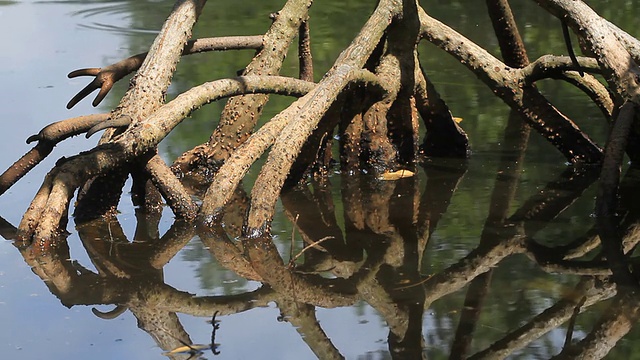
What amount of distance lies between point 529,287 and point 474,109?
434 centimetres

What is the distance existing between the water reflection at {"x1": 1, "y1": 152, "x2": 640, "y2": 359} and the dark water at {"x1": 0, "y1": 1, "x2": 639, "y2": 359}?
0.01m

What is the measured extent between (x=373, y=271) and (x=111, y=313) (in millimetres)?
1384

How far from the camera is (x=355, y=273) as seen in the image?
6.24 meters

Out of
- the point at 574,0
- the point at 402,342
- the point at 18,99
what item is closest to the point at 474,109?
the point at 574,0

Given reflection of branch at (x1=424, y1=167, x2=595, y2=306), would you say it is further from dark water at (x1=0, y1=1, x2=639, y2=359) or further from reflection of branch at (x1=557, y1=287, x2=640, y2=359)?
reflection of branch at (x1=557, y1=287, x2=640, y2=359)

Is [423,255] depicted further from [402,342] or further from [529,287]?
[402,342]

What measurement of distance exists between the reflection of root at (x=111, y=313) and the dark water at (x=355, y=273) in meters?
0.04

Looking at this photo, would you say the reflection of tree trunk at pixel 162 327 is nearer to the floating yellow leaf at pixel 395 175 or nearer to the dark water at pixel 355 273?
the dark water at pixel 355 273

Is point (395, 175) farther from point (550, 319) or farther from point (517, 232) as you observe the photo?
point (550, 319)

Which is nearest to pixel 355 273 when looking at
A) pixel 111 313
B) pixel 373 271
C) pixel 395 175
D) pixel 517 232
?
pixel 373 271

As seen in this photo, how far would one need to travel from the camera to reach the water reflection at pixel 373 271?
5367mm

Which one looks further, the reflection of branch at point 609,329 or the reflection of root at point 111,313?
the reflection of root at point 111,313

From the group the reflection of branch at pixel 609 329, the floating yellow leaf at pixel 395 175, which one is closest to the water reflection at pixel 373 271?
the reflection of branch at pixel 609 329

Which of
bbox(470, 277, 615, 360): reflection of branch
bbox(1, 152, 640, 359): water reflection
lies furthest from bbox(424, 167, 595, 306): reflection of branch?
bbox(470, 277, 615, 360): reflection of branch
